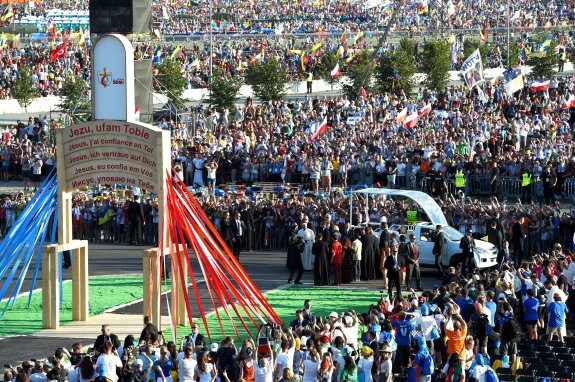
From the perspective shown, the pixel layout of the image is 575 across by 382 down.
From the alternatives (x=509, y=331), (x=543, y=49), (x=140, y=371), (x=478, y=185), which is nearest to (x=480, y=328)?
(x=509, y=331)

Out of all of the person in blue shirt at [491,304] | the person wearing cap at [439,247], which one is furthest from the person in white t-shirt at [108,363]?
the person wearing cap at [439,247]

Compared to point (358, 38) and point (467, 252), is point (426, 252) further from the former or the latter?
point (358, 38)

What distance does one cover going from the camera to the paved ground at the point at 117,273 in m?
27.1

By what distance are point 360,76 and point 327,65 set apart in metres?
9.23

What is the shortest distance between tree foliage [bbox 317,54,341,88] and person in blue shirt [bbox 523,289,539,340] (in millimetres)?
40687

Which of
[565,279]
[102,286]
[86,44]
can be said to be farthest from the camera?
[86,44]

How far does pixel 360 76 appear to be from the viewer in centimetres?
5791

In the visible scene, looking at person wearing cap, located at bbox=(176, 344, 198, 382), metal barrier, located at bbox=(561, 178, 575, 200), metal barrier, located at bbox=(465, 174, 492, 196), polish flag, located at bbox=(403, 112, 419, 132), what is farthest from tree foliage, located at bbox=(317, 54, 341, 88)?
person wearing cap, located at bbox=(176, 344, 198, 382)

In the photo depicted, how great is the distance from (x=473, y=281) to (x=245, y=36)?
59.5 metres

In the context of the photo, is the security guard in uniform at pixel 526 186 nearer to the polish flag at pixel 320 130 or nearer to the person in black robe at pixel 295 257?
the polish flag at pixel 320 130

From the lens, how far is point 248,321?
29.0m

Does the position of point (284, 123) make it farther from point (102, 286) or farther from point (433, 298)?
point (433, 298)

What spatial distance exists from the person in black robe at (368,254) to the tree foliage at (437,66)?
26.9 meters

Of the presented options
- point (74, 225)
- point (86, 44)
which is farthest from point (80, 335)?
point (86, 44)
